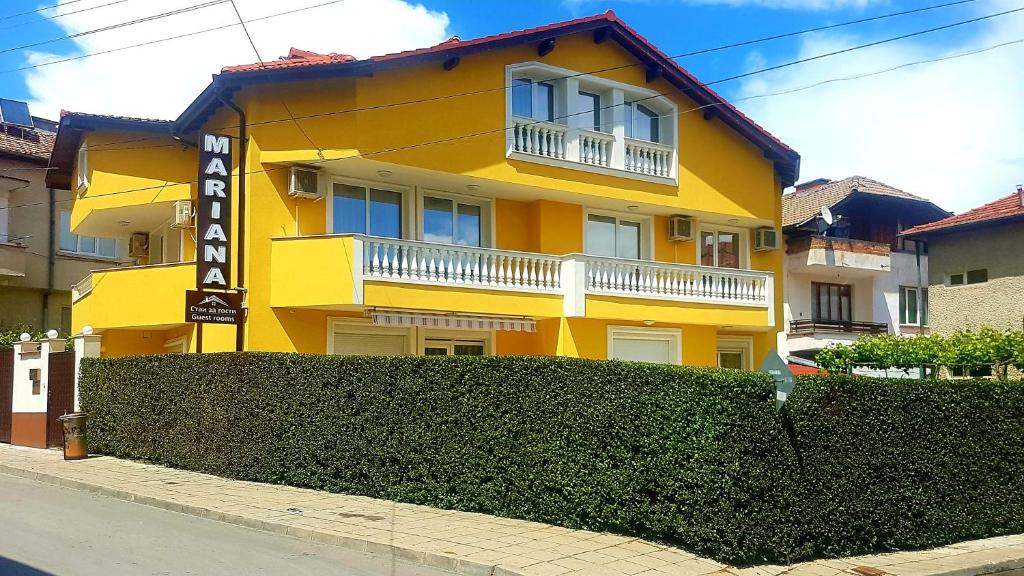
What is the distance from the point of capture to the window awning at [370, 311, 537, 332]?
1700 centimetres

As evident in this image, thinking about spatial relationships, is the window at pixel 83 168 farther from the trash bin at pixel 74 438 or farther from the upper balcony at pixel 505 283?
the upper balcony at pixel 505 283

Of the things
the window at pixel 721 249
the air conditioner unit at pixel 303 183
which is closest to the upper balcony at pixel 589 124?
the window at pixel 721 249

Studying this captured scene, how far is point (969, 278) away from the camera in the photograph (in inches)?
965

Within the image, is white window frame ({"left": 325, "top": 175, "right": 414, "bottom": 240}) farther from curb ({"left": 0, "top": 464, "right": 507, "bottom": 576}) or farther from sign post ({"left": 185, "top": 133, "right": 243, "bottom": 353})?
curb ({"left": 0, "top": 464, "right": 507, "bottom": 576})

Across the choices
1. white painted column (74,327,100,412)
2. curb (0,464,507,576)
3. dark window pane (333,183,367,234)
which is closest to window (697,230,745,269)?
dark window pane (333,183,367,234)

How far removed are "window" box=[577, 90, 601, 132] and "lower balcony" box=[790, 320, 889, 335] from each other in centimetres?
1623

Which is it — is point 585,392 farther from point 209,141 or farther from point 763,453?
point 209,141

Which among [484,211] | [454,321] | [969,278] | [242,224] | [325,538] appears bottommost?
[325,538]

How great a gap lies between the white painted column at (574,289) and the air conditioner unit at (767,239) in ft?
21.3

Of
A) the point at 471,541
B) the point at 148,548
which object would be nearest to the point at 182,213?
the point at 148,548

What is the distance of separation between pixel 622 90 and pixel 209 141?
962 centimetres

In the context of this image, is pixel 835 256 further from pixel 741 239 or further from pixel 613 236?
pixel 613 236

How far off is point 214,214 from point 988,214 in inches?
788

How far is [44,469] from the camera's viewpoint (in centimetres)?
1598
